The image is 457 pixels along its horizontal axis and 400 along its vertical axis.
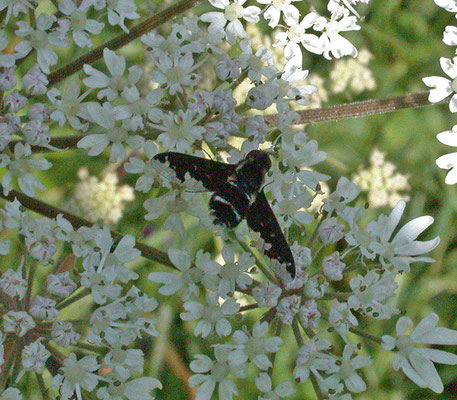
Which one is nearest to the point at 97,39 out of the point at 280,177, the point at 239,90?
the point at 239,90

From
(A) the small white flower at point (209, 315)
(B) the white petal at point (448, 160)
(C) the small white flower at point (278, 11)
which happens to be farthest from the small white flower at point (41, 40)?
(B) the white petal at point (448, 160)

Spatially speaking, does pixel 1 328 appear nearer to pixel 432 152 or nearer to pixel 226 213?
pixel 226 213

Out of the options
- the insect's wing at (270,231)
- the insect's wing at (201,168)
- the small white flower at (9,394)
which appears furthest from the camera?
the insect's wing at (201,168)

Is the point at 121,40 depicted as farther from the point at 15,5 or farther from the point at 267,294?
the point at 267,294

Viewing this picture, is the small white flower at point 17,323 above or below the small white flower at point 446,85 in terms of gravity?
below

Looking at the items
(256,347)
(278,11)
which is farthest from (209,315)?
(278,11)

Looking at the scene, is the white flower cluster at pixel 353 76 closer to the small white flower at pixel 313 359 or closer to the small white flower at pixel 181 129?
the small white flower at pixel 181 129

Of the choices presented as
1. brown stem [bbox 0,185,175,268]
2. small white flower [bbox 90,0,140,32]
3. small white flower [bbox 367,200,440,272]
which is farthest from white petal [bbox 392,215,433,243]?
small white flower [bbox 90,0,140,32]
